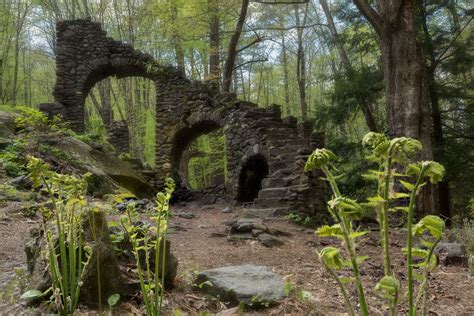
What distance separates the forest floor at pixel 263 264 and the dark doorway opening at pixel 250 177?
432cm

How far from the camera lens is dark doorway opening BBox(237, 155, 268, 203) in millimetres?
10703

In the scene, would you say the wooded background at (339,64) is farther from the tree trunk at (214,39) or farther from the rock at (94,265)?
the rock at (94,265)

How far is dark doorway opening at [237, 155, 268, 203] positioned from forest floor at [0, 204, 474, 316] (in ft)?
14.2

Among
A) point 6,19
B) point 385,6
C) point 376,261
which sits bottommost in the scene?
point 376,261

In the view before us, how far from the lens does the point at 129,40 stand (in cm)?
1969

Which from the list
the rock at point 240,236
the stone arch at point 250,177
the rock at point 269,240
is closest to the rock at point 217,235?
the rock at point 240,236

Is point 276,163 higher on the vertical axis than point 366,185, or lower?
higher

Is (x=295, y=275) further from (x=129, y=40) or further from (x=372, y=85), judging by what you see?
(x=129, y=40)

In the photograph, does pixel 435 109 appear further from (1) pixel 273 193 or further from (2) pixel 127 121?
(2) pixel 127 121

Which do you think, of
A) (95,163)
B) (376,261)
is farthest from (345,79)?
(376,261)

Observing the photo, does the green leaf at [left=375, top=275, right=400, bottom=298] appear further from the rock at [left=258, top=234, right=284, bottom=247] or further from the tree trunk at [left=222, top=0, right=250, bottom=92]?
the tree trunk at [left=222, top=0, right=250, bottom=92]

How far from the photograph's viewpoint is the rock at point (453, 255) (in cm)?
466

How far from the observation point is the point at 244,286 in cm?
292

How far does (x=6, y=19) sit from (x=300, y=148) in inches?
800
